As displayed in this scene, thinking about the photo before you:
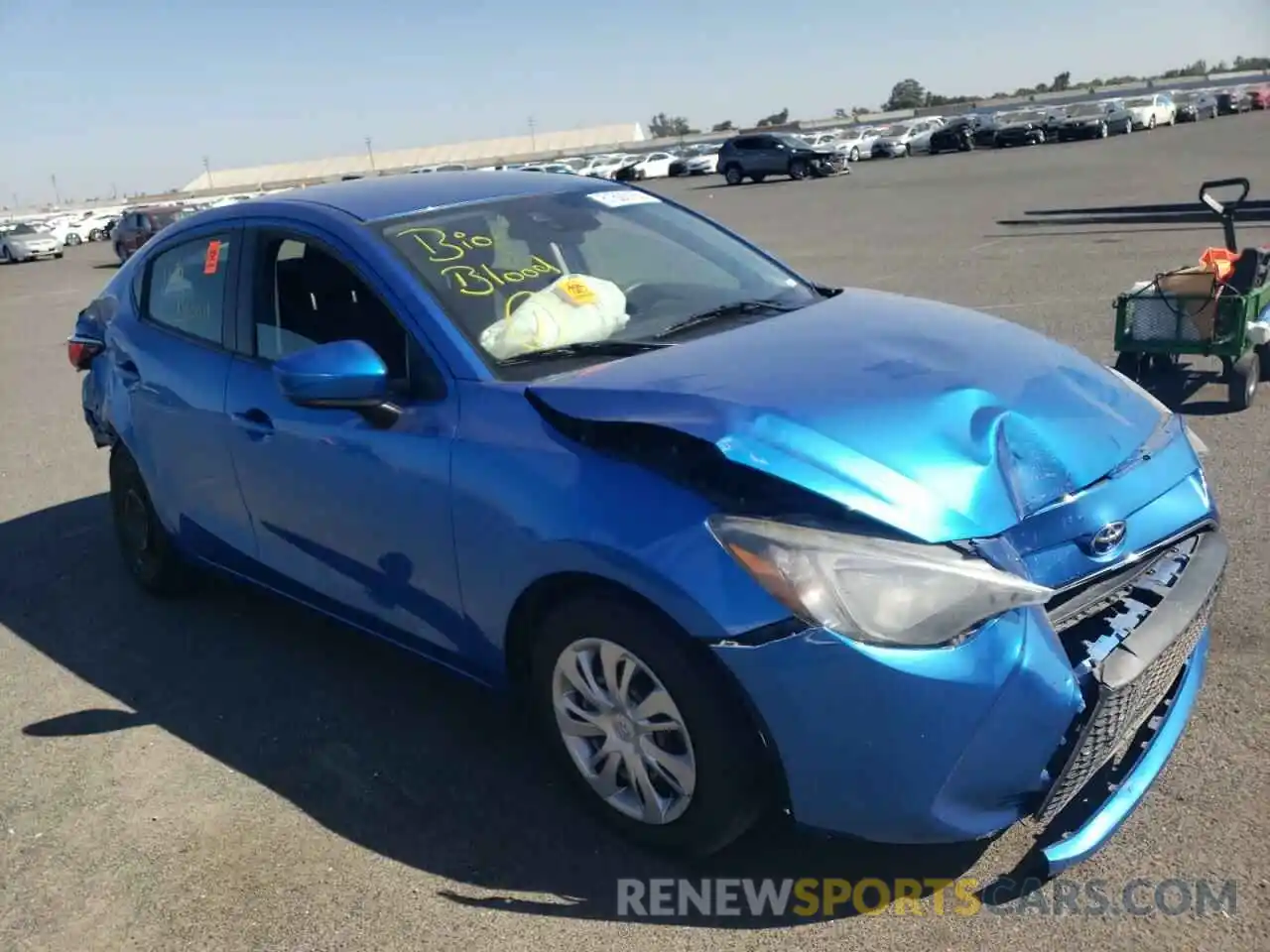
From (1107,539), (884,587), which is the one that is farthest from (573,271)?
(1107,539)

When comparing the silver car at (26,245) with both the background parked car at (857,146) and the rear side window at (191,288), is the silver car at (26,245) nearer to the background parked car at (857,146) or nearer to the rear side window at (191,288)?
the background parked car at (857,146)

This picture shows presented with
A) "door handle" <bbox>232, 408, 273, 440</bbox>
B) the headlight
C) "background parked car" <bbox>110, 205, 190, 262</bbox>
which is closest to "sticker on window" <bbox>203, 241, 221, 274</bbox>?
"door handle" <bbox>232, 408, 273, 440</bbox>

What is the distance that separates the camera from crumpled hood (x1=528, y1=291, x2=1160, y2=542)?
8.25 feet

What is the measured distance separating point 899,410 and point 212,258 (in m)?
2.83

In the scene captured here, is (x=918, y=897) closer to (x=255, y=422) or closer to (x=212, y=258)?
(x=255, y=422)

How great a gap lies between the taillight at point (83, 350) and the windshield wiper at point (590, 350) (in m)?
2.74

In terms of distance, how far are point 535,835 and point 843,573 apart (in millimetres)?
1267

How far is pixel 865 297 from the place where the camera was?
3.90 m

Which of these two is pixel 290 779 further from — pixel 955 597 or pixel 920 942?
pixel 955 597

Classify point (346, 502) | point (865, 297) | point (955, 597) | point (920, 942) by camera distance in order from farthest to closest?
point (865, 297) → point (346, 502) → point (920, 942) → point (955, 597)

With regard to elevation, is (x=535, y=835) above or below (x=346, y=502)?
below

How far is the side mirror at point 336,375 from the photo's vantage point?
317 cm

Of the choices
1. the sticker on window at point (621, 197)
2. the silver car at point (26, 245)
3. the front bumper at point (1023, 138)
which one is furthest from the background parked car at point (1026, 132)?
the sticker on window at point (621, 197)

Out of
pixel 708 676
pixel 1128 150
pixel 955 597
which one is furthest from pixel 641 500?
pixel 1128 150
